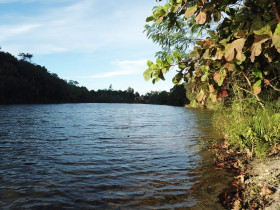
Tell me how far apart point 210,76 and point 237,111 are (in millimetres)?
5008

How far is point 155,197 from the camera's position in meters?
4.48

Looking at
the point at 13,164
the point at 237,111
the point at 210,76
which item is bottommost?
the point at 13,164

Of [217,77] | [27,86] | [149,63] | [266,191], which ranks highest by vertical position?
[27,86]

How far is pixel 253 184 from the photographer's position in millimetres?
4402

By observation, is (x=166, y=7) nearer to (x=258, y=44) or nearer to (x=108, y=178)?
(x=258, y=44)

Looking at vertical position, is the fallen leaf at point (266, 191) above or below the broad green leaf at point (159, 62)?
below

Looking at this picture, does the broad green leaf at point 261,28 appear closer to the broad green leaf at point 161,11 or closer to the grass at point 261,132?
the broad green leaf at point 161,11

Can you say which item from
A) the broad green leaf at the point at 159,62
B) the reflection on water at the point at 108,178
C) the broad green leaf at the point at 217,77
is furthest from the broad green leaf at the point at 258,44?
the reflection on water at the point at 108,178

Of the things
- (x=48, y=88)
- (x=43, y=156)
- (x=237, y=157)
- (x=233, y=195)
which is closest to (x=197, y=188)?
(x=233, y=195)

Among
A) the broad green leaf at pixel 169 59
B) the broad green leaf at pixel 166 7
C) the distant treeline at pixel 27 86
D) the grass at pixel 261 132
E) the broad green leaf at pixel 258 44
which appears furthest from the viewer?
the distant treeline at pixel 27 86

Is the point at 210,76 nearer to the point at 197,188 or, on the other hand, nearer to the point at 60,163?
the point at 197,188

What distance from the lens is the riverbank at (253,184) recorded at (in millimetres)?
3682

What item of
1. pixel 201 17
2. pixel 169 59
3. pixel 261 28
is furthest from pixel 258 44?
pixel 169 59

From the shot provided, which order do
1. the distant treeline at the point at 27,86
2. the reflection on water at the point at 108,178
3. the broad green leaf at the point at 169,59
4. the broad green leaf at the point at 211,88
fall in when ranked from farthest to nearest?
1. the distant treeline at the point at 27,86
2. the reflection on water at the point at 108,178
3. the broad green leaf at the point at 211,88
4. the broad green leaf at the point at 169,59
